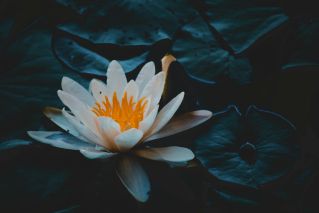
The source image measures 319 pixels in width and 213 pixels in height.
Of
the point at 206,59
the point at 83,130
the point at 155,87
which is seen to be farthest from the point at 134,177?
the point at 206,59

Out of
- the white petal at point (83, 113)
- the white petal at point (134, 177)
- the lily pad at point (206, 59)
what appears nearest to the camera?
the white petal at point (134, 177)

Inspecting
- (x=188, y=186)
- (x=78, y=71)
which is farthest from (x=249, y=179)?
(x=78, y=71)

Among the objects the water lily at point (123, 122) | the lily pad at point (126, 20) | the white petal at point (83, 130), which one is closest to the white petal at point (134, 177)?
the water lily at point (123, 122)

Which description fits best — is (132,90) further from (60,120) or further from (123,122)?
(60,120)

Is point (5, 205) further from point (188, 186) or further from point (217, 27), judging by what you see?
point (217, 27)

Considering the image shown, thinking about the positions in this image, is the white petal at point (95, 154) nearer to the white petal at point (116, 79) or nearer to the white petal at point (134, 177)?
the white petal at point (134, 177)
